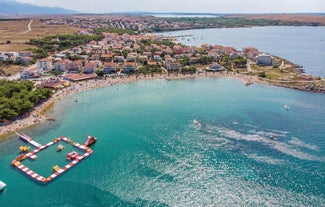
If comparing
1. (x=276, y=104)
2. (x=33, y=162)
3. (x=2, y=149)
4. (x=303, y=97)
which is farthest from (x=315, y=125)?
(x=2, y=149)

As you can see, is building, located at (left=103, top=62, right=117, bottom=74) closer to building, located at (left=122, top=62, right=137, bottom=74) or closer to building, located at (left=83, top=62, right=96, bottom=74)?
building, located at (left=122, top=62, right=137, bottom=74)

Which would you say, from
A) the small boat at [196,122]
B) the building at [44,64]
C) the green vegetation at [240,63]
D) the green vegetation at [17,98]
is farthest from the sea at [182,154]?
the green vegetation at [240,63]

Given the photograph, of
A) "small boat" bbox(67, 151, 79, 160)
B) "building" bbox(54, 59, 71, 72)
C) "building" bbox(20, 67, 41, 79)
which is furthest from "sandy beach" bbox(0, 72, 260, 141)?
"building" bbox(54, 59, 71, 72)

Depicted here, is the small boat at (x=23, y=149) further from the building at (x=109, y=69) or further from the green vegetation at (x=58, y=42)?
the green vegetation at (x=58, y=42)

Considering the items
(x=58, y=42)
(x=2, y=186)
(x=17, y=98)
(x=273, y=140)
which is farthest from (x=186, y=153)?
(x=58, y=42)

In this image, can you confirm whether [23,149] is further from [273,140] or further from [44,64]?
[44,64]

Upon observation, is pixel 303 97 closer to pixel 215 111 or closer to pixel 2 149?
pixel 215 111
